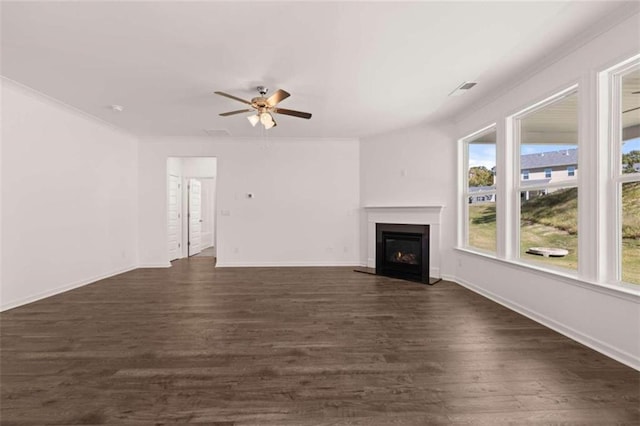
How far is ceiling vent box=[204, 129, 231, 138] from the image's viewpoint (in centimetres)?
532

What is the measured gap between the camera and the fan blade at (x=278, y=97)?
2942mm

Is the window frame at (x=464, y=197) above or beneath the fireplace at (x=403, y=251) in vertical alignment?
above

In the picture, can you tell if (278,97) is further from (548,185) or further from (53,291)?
(53,291)

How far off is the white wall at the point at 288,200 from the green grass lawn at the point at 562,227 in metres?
2.86

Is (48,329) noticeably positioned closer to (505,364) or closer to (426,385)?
(426,385)

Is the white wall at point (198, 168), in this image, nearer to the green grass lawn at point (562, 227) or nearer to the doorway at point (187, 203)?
the doorway at point (187, 203)

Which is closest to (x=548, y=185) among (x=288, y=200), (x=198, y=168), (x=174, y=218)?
(x=288, y=200)

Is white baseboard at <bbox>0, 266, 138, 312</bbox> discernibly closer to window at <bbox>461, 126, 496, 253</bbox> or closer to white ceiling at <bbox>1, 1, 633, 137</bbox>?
white ceiling at <bbox>1, 1, 633, 137</bbox>

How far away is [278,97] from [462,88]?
7.55 feet

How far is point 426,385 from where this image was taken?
1.91m

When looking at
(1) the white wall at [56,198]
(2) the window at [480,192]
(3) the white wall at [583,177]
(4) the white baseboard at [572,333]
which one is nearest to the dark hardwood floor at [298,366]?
(4) the white baseboard at [572,333]

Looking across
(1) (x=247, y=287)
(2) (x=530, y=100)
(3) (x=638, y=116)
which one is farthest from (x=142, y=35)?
(3) (x=638, y=116)

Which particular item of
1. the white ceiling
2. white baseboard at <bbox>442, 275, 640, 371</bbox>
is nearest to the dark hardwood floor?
white baseboard at <bbox>442, 275, 640, 371</bbox>

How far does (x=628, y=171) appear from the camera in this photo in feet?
7.64
